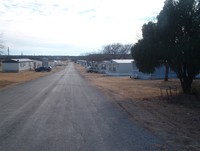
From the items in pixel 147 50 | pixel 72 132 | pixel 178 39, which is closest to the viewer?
pixel 72 132

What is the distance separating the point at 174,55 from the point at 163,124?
1161 cm

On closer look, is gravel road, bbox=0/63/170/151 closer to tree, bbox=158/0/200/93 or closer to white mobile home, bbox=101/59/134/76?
tree, bbox=158/0/200/93

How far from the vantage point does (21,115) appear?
50.0ft

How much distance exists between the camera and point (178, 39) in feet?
81.0

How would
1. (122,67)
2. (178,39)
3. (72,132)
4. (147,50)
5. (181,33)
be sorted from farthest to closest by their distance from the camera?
(122,67)
(147,50)
(181,33)
(178,39)
(72,132)

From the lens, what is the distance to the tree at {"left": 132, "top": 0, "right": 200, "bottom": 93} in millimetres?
23734

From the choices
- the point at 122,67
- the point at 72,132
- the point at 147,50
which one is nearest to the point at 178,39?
the point at 147,50

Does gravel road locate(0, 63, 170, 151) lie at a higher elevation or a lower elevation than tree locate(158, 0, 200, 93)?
lower

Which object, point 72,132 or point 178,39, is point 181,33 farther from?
point 72,132

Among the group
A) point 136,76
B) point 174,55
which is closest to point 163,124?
point 174,55

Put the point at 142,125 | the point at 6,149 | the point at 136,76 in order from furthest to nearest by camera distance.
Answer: the point at 136,76 < the point at 142,125 < the point at 6,149

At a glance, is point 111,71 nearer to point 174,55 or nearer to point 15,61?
point 15,61

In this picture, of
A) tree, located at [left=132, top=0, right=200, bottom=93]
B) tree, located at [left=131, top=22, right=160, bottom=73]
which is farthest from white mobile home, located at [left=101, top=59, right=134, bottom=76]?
tree, located at [left=132, top=0, right=200, bottom=93]

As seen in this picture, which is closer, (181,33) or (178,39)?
(178,39)
